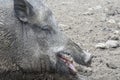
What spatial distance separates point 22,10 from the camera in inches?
186

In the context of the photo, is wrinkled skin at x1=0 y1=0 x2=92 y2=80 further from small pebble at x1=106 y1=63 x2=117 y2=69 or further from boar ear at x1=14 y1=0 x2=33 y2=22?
small pebble at x1=106 y1=63 x2=117 y2=69

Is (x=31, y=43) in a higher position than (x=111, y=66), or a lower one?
higher

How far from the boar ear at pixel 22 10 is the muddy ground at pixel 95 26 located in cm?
108

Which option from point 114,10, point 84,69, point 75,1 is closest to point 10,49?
point 84,69

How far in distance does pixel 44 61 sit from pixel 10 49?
0.36m

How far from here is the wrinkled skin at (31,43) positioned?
4660mm

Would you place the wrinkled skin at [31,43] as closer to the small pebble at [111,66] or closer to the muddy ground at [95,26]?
the muddy ground at [95,26]

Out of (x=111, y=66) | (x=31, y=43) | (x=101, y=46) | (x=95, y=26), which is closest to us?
(x=31, y=43)

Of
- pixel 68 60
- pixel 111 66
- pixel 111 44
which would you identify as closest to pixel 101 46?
pixel 111 44

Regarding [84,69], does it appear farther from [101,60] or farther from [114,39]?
[114,39]

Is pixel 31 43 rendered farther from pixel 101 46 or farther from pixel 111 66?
pixel 101 46

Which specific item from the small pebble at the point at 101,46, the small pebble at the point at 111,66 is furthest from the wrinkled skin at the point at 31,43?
the small pebble at the point at 101,46

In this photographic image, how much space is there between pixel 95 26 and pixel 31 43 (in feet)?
7.94

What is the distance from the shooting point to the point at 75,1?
27.7 feet
